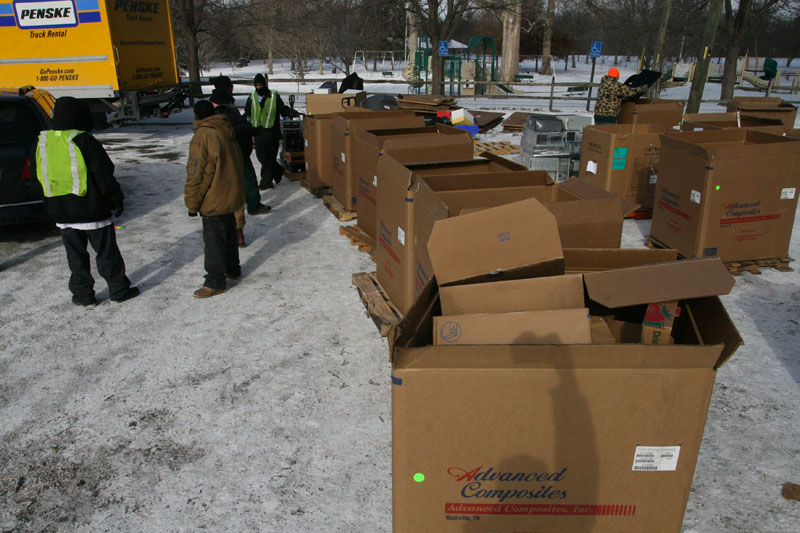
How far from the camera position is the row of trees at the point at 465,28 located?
21781 millimetres

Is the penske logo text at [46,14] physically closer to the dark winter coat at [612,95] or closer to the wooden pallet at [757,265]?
the dark winter coat at [612,95]

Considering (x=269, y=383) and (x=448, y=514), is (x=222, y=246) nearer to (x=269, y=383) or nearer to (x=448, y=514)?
(x=269, y=383)

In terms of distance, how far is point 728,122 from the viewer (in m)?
7.80

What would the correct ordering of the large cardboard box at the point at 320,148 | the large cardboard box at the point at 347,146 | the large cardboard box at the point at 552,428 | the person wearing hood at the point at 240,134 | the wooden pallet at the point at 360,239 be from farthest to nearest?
the large cardboard box at the point at 320,148 < the large cardboard box at the point at 347,146 < the wooden pallet at the point at 360,239 < the person wearing hood at the point at 240,134 < the large cardboard box at the point at 552,428

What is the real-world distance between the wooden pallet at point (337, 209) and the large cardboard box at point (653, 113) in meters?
4.75

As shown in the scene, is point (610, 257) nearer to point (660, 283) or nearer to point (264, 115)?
point (660, 283)

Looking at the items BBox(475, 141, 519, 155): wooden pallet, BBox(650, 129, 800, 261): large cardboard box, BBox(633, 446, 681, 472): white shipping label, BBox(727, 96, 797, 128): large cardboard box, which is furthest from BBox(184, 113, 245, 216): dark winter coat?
BBox(727, 96, 797, 128): large cardboard box

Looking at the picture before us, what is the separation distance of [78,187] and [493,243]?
388 cm

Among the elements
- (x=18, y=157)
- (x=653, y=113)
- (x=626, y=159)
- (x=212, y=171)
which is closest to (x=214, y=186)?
(x=212, y=171)

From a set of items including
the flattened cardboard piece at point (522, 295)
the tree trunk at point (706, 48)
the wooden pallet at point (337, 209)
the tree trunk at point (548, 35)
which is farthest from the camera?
the tree trunk at point (548, 35)

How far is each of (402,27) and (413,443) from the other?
54.2 meters

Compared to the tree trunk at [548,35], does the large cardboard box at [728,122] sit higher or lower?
lower

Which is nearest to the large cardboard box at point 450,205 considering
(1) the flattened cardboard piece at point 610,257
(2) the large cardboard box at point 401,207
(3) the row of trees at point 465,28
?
(2) the large cardboard box at point 401,207

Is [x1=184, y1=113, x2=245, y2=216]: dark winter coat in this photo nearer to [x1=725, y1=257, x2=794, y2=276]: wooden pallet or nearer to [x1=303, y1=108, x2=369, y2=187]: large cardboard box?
[x1=303, y1=108, x2=369, y2=187]: large cardboard box
